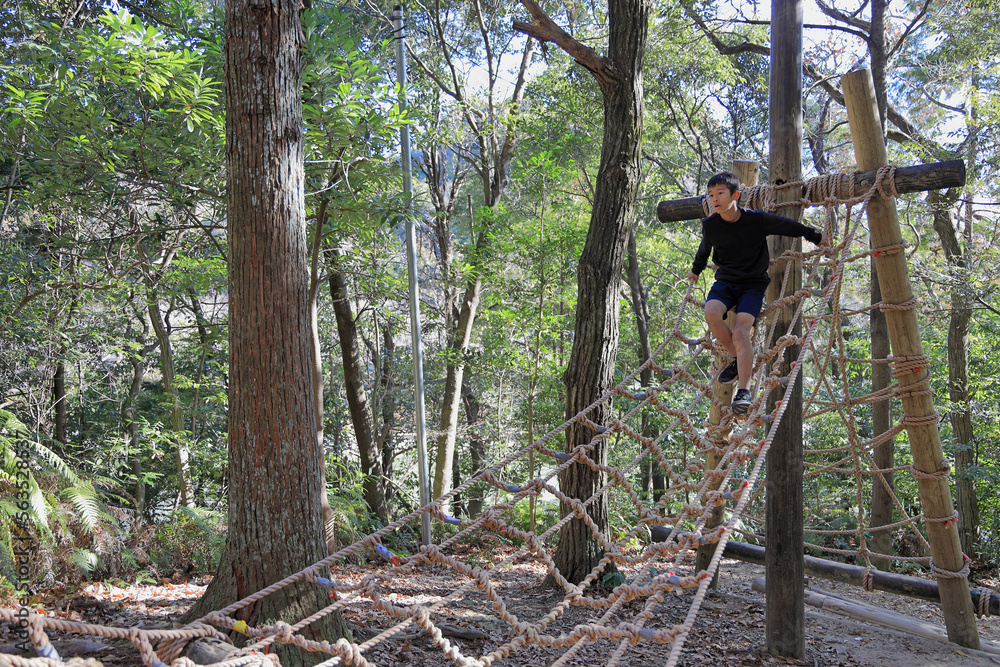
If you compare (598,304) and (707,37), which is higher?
(707,37)

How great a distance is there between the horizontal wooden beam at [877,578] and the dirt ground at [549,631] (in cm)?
24

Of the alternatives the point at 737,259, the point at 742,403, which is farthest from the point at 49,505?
the point at 737,259

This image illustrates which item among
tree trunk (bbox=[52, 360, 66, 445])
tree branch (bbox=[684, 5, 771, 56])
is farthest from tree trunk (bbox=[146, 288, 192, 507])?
tree branch (bbox=[684, 5, 771, 56])

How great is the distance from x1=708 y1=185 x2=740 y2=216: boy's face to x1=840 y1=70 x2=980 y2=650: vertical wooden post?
2.18 feet

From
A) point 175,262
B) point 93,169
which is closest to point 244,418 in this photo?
point 93,169

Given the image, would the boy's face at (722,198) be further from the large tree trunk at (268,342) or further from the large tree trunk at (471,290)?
the large tree trunk at (471,290)

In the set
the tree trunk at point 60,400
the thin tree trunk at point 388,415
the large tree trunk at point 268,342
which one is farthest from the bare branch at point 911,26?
the tree trunk at point 60,400

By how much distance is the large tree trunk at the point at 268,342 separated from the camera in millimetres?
2268

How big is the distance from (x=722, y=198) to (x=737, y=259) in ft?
1.00

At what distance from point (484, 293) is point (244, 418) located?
5335mm

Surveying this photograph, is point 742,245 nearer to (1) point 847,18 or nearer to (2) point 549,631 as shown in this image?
(2) point 549,631

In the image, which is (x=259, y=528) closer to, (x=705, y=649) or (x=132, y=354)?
(x=705, y=649)

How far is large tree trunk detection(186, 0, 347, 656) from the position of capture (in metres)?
2.27

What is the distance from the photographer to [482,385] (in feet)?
28.9
